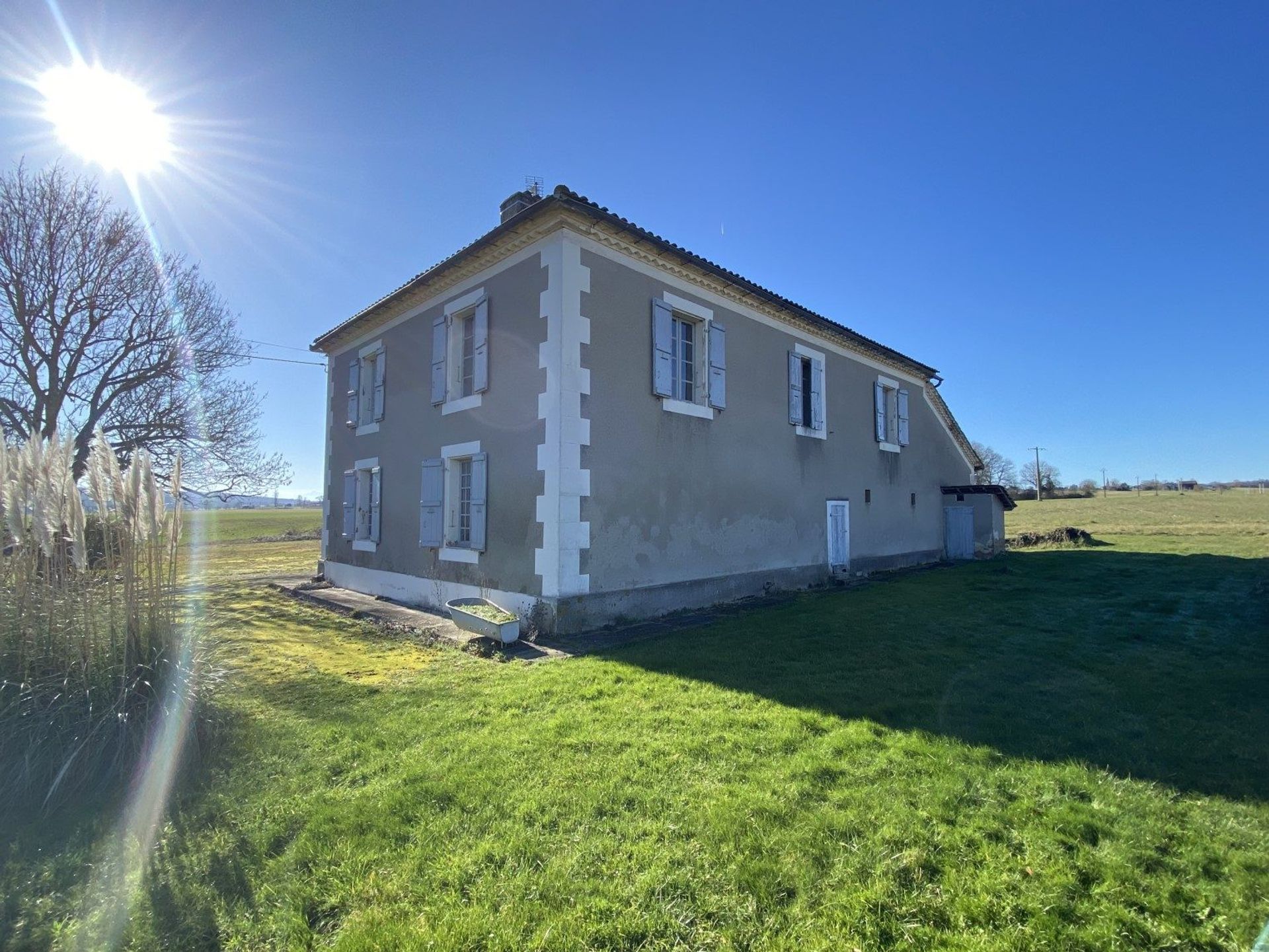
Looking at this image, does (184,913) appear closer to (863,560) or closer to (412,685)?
(412,685)

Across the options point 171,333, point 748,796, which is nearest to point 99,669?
point 748,796

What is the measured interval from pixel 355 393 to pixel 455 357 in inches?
143

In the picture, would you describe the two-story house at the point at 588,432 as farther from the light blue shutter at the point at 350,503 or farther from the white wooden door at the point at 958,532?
the white wooden door at the point at 958,532

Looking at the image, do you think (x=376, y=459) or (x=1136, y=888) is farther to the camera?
(x=376, y=459)

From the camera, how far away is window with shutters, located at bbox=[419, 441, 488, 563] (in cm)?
888

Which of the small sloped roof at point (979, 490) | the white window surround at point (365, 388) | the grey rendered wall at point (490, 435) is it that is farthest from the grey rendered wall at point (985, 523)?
the white window surround at point (365, 388)

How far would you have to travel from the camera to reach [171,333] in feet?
48.1

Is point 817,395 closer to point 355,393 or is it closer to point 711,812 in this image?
point 355,393

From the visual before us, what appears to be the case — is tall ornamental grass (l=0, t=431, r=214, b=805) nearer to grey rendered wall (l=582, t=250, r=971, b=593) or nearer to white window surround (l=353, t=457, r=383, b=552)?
grey rendered wall (l=582, t=250, r=971, b=593)

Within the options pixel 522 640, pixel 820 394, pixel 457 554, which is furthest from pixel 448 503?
pixel 820 394

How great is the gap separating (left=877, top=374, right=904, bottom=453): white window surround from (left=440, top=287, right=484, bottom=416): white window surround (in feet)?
32.0

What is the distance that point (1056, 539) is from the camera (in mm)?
19984

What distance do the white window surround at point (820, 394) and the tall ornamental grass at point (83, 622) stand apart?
9.65 m

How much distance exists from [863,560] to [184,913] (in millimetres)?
12548
